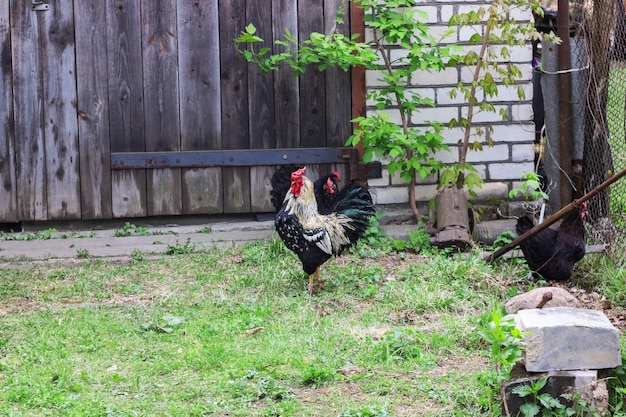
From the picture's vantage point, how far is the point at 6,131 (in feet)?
24.7

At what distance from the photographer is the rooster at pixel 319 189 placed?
6.49 m

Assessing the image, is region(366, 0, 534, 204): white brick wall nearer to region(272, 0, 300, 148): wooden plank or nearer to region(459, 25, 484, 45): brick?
region(459, 25, 484, 45): brick

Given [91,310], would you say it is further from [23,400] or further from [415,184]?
[415,184]

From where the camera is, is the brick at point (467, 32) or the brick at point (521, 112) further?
the brick at point (521, 112)

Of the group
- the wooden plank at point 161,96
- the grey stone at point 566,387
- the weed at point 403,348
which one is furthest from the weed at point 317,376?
the wooden plank at point 161,96

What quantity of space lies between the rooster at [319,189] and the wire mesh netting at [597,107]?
6.50 feet

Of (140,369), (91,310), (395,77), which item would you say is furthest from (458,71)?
(140,369)

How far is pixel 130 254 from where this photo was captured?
694 cm

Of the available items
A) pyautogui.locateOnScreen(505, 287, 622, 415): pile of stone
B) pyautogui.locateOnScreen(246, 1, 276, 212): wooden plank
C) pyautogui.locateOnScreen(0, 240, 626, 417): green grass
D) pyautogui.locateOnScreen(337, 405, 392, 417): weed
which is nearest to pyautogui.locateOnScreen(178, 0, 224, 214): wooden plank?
pyautogui.locateOnScreen(246, 1, 276, 212): wooden plank

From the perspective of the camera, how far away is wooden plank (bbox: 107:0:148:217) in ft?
Answer: 24.8

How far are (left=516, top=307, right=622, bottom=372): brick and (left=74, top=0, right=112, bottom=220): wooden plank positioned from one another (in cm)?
474

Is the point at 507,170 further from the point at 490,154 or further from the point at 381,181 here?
the point at 381,181

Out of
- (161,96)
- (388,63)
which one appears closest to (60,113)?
(161,96)

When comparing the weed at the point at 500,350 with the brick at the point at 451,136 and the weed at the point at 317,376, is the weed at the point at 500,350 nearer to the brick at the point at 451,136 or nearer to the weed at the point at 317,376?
the weed at the point at 317,376
